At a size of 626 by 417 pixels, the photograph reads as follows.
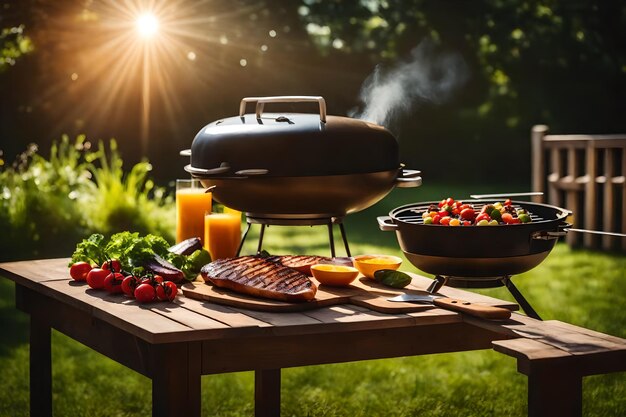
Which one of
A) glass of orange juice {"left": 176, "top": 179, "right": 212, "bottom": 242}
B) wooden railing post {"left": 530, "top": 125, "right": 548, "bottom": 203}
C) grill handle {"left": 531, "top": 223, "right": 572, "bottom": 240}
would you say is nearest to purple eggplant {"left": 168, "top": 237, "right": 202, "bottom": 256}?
glass of orange juice {"left": 176, "top": 179, "right": 212, "bottom": 242}

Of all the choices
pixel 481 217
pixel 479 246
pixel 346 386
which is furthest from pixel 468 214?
pixel 346 386

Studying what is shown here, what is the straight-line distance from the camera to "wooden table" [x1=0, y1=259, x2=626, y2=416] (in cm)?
256

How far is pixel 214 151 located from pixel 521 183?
560 inches

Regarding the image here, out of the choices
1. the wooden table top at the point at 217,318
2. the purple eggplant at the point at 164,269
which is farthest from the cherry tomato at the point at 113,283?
the purple eggplant at the point at 164,269

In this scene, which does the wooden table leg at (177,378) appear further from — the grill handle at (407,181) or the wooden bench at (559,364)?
the grill handle at (407,181)

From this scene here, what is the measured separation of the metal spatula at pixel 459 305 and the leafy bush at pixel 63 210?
6373 millimetres

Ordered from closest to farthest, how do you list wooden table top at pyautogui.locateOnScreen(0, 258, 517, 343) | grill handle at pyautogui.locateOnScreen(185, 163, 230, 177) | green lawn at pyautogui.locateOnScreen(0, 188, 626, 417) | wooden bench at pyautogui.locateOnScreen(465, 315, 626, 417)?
wooden bench at pyautogui.locateOnScreen(465, 315, 626, 417)
wooden table top at pyautogui.locateOnScreen(0, 258, 517, 343)
grill handle at pyautogui.locateOnScreen(185, 163, 230, 177)
green lawn at pyautogui.locateOnScreen(0, 188, 626, 417)

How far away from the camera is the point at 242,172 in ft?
11.6

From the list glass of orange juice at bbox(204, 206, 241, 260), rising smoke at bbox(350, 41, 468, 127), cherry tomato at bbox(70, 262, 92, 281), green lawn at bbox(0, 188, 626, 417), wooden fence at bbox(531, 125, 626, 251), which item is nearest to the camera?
cherry tomato at bbox(70, 262, 92, 281)

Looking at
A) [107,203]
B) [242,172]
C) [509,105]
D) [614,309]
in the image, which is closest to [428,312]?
[242,172]

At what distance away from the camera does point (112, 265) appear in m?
3.34

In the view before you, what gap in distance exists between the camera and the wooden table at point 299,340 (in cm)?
256

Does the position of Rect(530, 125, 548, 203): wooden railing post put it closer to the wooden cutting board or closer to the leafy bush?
the leafy bush

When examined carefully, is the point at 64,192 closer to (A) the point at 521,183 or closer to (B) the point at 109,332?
(B) the point at 109,332
